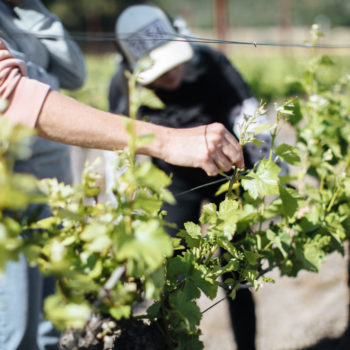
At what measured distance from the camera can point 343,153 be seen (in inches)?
64.3

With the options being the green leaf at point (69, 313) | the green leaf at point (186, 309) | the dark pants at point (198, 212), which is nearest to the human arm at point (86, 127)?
the green leaf at point (186, 309)

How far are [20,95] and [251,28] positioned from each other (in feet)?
95.4

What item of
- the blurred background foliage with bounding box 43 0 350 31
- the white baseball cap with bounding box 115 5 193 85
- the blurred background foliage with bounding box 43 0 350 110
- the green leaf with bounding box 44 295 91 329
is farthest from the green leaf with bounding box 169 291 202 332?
the blurred background foliage with bounding box 43 0 350 31

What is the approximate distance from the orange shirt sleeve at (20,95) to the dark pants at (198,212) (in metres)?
0.96

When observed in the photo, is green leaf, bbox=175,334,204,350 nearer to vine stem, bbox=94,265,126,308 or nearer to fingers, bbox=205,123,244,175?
vine stem, bbox=94,265,126,308

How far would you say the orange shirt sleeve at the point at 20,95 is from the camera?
35.1 inches

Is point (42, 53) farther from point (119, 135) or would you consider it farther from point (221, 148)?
point (221, 148)

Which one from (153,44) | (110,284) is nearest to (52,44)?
(153,44)

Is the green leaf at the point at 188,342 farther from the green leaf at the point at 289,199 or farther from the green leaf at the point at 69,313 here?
the green leaf at the point at 289,199

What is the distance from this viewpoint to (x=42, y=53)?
4.65ft

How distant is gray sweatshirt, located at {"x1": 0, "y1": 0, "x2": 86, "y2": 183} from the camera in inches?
50.8

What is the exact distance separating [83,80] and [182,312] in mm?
1141

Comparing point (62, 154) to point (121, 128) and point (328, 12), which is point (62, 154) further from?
point (328, 12)

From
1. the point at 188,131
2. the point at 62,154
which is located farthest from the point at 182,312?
the point at 62,154
